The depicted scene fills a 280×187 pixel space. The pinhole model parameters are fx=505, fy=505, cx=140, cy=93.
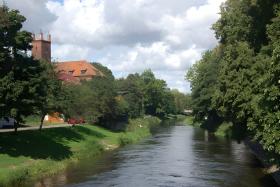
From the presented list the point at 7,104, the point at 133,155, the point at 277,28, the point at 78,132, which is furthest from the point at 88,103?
the point at 277,28

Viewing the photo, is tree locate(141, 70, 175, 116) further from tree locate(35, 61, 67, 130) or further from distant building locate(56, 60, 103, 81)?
tree locate(35, 61, 67, 130)

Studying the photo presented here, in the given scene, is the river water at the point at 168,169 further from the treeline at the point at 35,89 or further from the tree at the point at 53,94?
the tree at the point at 53,94

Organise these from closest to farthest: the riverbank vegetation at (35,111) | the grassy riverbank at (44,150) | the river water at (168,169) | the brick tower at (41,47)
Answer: the river water at (168,169)
the grassy riverbank at (44,150)
the riverbank vegetation at (35,111)
the brick tower at (41,47)

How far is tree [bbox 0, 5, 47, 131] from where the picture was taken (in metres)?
41.7

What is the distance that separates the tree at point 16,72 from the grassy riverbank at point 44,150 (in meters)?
3.70

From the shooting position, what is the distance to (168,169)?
45.1 m

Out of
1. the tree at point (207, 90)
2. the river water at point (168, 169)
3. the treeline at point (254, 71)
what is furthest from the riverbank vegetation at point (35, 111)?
the tree at point (207, 90)

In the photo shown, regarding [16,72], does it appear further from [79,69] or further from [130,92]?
[79,69]

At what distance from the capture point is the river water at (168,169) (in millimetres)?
37875

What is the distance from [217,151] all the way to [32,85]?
25355 mm

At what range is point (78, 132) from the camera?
220 feet

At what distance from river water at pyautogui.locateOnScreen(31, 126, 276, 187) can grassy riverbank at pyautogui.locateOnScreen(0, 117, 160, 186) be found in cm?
143

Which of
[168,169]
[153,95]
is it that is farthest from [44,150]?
[153,95]

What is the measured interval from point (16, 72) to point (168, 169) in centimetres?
1592
